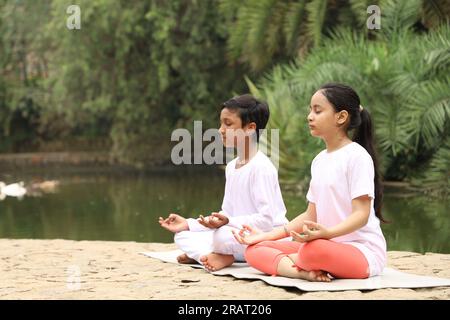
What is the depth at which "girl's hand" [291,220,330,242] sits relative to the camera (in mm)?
4656

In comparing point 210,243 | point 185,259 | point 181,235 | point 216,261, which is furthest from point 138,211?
point 216,261

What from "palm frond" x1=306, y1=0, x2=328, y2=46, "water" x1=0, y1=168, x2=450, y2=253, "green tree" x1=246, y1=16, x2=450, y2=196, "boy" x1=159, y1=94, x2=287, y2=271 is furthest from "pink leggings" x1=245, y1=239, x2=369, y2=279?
"palm frond" x1=306, y1=0, x2=328, y2=46

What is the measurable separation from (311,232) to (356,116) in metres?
0.70

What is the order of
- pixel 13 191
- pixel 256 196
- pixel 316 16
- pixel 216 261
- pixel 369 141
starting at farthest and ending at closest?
pixel 316 16, pixel 13 191, pixel 216 261, pixel 256 196, pixel 369 141

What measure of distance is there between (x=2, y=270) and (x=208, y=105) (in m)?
17.0

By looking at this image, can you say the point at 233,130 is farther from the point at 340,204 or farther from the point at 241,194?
the point at 340,204

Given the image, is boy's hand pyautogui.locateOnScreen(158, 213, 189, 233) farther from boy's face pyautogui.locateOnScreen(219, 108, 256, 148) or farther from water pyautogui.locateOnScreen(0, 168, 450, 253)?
water pyautogui.locateOnScreen(0, 168, 450, 253)

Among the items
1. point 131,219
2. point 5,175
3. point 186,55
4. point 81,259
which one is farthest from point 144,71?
point 81,259

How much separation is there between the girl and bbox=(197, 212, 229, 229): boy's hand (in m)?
0.38

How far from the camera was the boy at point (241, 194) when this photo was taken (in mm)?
5316

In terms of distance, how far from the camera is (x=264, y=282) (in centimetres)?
495

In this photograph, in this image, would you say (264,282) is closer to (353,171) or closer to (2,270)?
(353,171)

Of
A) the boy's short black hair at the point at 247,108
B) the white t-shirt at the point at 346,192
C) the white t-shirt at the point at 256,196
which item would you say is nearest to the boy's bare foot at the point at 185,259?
the white t-shirt at the point at 256,196

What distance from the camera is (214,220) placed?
5.23 meters
